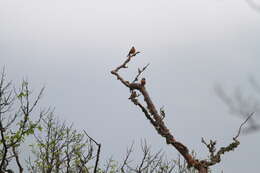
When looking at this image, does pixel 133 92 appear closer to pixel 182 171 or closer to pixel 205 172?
pixel 205 172

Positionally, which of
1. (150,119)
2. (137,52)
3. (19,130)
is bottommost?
(150,119)

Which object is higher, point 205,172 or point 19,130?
point 19,130

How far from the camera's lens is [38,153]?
22984mm

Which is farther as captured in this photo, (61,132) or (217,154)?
(61,132)

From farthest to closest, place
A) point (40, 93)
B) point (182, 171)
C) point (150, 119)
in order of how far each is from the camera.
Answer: point (182, 171)
point (40, 93)
point (150, 119)

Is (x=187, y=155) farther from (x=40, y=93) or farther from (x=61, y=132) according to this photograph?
(x=61, y=132)

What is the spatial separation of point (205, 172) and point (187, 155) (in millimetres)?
196

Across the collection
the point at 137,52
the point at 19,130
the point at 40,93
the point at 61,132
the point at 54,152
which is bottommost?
the point at 137,52

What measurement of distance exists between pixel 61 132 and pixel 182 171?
9101mm

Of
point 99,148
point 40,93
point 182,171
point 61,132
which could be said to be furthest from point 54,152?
point 99,148

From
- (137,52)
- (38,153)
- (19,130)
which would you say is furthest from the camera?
(38,153)

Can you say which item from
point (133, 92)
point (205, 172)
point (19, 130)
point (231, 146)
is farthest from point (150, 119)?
point (19, 130)

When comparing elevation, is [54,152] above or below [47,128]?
below

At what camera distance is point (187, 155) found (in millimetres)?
2348
